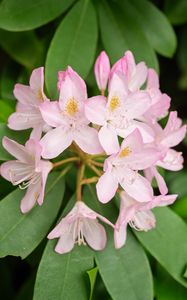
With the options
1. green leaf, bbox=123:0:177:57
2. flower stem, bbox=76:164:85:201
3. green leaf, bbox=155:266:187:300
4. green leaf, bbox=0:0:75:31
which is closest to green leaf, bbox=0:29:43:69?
green leaf, bbox=0:0:75:31

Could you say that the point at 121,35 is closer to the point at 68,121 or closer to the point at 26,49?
the point at 26,49

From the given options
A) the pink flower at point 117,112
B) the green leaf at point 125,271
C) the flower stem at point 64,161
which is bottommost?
the green leaf at point 125,271

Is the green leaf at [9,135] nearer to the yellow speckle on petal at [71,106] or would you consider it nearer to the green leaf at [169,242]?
the yellow speckle on petal at [71,106]

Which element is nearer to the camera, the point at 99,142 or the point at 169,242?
the point at 99,142

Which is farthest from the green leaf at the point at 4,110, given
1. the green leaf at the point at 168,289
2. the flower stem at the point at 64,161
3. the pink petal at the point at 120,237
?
the green leaf at the point at 168,289

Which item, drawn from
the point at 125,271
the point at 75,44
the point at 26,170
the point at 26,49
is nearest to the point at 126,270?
the point at 125,271

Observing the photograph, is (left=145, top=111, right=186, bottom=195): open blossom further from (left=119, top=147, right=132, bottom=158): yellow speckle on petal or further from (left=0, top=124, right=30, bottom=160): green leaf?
(left=0, top=124, right=30, bottom=160): green leaf
